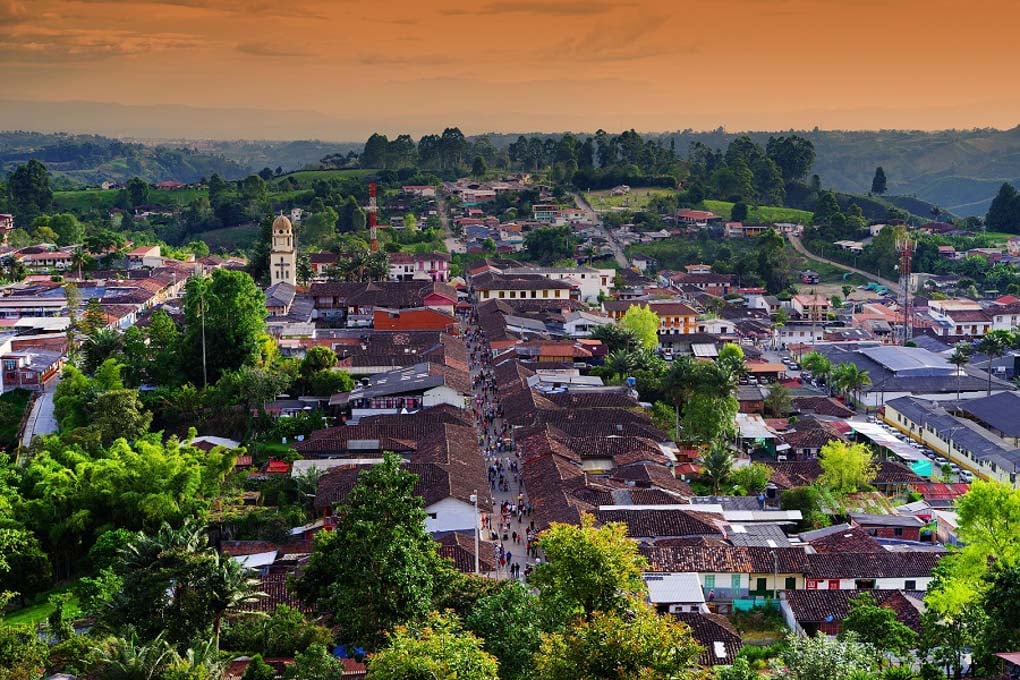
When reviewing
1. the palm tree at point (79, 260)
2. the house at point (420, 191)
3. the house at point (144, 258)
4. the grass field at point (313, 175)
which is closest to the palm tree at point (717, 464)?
the palm tree at point (79, 260)

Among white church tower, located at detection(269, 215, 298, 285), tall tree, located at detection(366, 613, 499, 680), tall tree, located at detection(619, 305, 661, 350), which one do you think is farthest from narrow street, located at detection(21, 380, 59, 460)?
tall tree, located at detection(619, 305, 661, 350)

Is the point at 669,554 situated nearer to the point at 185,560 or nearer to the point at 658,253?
the point at 185,560

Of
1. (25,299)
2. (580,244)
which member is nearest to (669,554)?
(25,299)

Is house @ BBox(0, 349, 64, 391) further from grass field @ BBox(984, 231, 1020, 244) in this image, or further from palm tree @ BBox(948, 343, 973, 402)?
grass field @ BBox(984, 231, 1020, 244)

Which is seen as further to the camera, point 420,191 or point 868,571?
point 420,191

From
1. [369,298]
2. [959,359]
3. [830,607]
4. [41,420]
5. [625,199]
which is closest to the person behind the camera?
[830,607]

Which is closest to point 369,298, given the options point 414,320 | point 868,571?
point 414,320

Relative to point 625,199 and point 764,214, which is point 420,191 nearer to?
point 625,199
